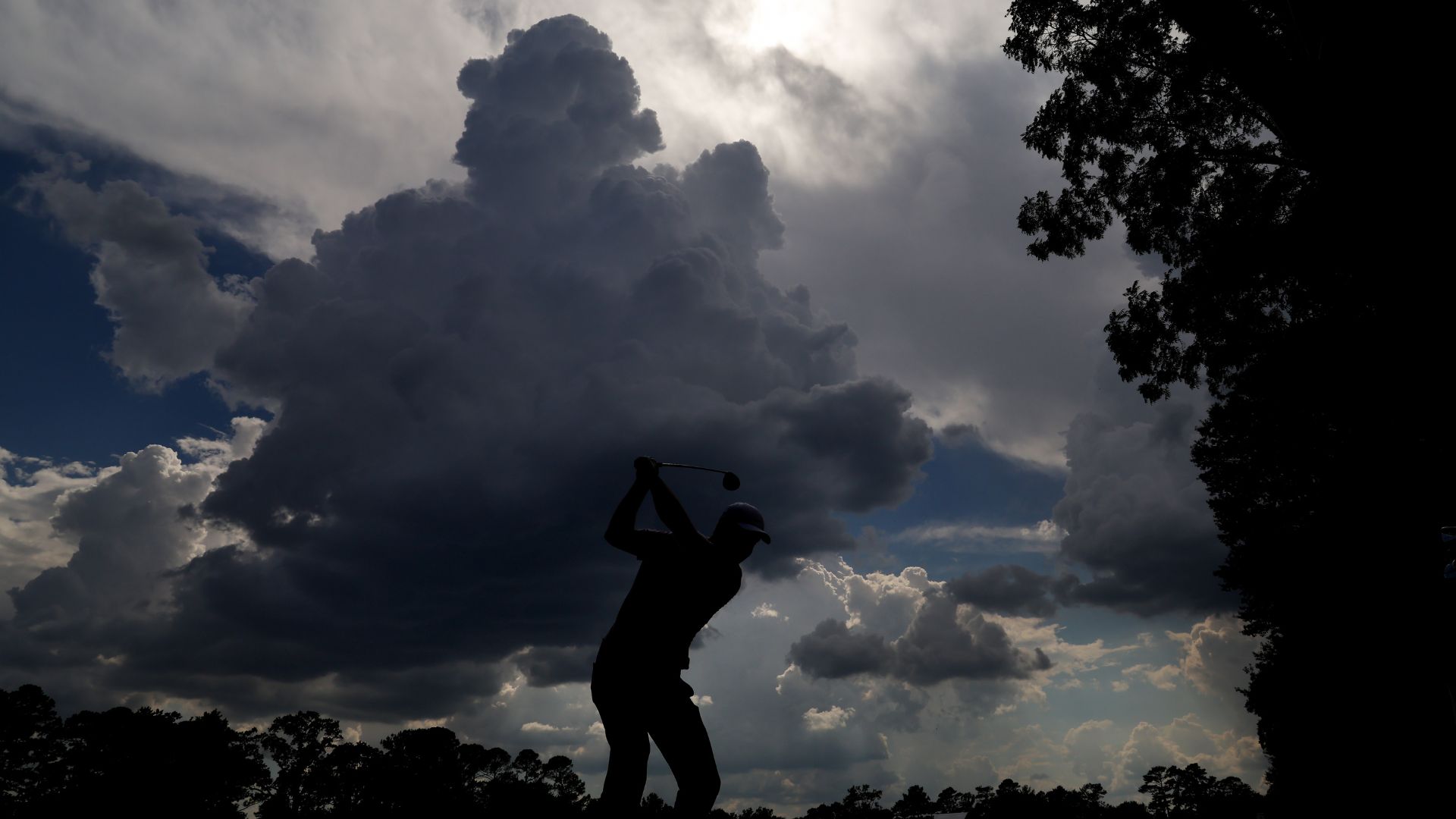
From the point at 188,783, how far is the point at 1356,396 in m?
79.5

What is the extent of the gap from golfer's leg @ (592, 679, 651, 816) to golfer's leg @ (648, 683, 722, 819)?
0.25 ft

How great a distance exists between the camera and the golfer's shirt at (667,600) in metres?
4.03

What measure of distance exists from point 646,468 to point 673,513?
26 centimetres

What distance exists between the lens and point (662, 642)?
4.04 metres

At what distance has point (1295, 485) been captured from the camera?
22828 mm

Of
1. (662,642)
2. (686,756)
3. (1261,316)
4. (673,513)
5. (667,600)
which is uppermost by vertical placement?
(1261,316)

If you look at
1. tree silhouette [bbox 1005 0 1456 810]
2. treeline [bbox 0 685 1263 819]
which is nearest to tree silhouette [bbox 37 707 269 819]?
treeline [bbox 0 685 1263 819]

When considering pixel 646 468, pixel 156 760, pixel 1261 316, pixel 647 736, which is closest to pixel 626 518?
pixel 646 468

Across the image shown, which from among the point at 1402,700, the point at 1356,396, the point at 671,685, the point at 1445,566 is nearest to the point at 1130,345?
the point at 1356,396

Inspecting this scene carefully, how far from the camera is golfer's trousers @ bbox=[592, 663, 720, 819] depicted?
3871mm

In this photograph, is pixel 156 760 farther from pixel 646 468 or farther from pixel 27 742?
pixel 646 468

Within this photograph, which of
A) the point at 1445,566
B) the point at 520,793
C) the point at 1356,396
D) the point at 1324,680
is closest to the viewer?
the point at 1356,396

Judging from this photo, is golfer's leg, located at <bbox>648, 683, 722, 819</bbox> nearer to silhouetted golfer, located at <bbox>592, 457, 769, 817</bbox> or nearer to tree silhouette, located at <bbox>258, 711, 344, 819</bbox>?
silhouetted golfer, located at <bbox>592, 457, 769, 817</bbox>

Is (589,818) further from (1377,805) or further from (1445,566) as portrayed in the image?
(1377,805)
